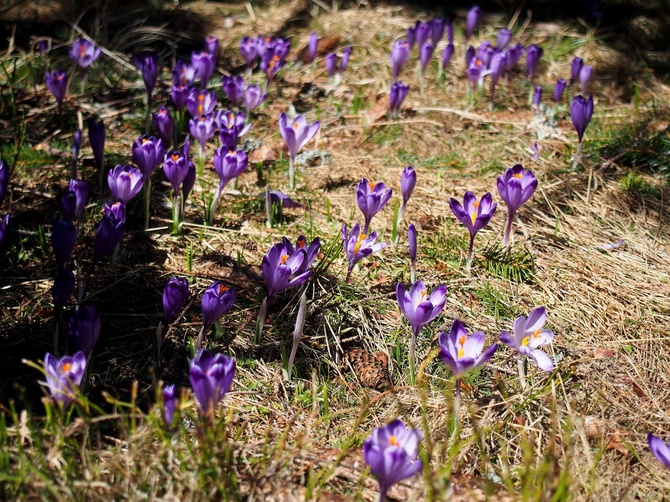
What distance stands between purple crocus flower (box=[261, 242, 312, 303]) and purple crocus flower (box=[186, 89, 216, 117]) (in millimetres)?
1420

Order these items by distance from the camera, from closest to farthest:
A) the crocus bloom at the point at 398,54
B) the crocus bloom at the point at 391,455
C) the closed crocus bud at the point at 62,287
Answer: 1. the crocus bloom at the point at 391,455
2. the closed crocus bud at the point at 62,287
3. the crocus bloom at the point at 398,54

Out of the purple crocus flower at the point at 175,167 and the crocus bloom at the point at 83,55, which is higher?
the crocus bloom at the point at 83,55

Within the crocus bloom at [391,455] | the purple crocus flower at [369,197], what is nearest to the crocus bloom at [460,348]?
the crocus bloom at [391,455]

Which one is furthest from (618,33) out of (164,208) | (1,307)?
(1,307)

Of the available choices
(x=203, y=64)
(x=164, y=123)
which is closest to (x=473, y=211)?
(x=164, y=123)

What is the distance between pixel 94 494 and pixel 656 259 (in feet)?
7.45

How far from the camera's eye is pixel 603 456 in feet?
6.09

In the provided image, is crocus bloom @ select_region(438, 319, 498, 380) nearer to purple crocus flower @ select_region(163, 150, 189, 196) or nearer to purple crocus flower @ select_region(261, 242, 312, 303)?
purple crocus flower @ select_region(261, 242, 312, 303)

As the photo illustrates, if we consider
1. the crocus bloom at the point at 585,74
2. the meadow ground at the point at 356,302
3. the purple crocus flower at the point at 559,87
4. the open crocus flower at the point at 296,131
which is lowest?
the meadow ground at the point at 356,302

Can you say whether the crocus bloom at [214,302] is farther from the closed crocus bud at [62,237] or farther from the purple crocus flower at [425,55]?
the purple crocus flower at [425,55]

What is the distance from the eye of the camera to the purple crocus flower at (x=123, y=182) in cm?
252

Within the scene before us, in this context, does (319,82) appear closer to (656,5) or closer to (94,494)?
(656,5)

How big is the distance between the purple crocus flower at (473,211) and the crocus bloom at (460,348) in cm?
60

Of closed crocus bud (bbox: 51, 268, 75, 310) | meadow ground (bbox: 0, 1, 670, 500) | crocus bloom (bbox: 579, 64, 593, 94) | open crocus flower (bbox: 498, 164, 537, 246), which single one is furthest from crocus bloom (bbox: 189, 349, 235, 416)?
crocus bloom (bbox: 579, 64, 593, 94)
